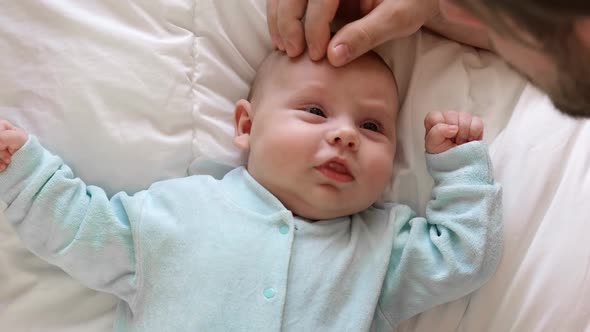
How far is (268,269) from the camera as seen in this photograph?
1091 mm

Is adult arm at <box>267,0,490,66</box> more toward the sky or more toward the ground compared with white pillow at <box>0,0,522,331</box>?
more toward the sky

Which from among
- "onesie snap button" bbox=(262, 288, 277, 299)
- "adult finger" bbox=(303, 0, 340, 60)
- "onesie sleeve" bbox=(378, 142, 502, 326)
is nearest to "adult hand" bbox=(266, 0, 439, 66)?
"adult finger" bbox=(303, 0, 340, 60)

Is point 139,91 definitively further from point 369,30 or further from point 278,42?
point 369,30

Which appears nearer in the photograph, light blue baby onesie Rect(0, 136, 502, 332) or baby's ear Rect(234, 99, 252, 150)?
light blue baby onesie Rect(0, 136, 502, 332)

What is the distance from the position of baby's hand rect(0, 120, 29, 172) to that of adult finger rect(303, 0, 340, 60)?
1.58ft

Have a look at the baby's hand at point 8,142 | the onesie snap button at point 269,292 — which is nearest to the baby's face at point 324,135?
the onesie snap button at point 269,292

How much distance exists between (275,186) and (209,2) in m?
0.37

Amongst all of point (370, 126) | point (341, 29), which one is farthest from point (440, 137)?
point (341, 29)

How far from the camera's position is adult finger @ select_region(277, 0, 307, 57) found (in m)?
1.16

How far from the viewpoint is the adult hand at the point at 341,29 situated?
1.13 m

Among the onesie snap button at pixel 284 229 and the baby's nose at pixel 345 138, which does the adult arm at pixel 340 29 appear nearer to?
the baby's nose at pixel 345 138

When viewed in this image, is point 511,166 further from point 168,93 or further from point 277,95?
point 168,93

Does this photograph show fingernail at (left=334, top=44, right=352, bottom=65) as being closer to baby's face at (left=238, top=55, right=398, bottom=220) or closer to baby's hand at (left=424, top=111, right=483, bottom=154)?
baby's face at (left=238, top=55, right=398, bottom=220)

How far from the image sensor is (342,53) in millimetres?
1134
